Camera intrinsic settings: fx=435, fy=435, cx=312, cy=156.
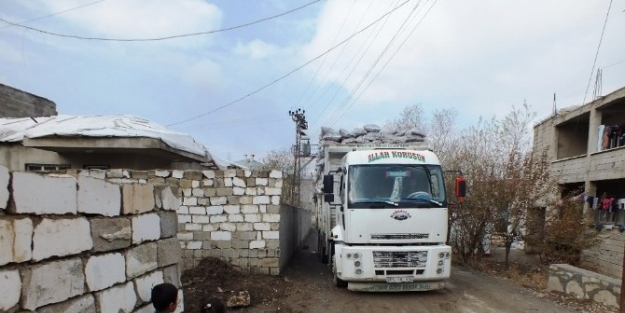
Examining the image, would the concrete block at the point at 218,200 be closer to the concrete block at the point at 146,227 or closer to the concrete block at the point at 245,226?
the concrete block at the point at 245,226

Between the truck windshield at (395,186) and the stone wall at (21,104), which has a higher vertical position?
the stone wall at (21,104)

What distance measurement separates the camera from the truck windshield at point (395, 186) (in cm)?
929

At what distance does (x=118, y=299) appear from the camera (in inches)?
152

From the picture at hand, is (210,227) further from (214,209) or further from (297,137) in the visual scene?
(297,137)

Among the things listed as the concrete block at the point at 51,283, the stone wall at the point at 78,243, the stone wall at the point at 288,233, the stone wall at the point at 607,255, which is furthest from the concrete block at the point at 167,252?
the stone wall at the point at 607,255

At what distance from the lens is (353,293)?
9.63m

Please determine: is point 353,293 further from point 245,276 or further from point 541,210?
point 541,210

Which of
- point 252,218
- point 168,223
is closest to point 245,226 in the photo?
point 252,218

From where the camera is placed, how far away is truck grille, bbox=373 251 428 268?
9102 mm

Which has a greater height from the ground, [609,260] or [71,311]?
[71,311]

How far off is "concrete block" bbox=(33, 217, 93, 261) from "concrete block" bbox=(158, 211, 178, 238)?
1.42 meters

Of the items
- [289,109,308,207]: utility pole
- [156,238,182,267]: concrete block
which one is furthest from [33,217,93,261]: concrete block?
[289,109,308,207]: utility pole

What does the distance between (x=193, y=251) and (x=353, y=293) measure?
3792 mm

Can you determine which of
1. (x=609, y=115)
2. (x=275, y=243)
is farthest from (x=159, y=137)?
(x=609, y=115)
